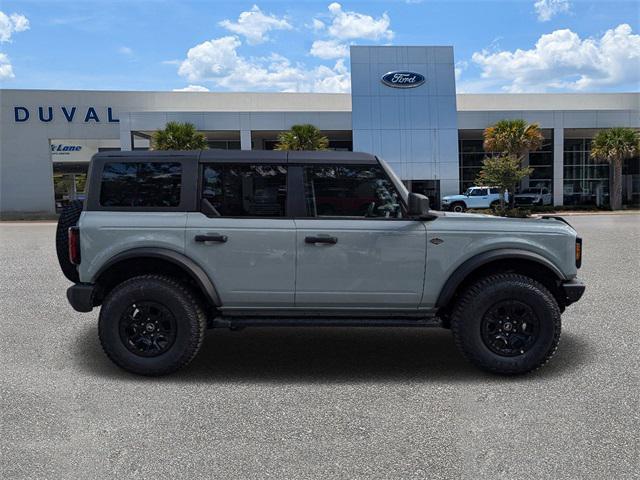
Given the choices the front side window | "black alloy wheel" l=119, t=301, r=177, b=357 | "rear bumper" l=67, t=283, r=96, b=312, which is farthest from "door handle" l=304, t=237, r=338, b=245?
"rear bumper" l=67, t=283, r=96, b=312

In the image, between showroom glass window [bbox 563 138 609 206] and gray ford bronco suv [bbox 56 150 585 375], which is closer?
gray ford bronco suv [bbox 56 150 585 375]

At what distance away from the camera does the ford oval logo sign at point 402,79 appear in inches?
1262

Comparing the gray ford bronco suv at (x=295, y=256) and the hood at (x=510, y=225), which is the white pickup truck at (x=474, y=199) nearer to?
the hood at (x=510, y=225)

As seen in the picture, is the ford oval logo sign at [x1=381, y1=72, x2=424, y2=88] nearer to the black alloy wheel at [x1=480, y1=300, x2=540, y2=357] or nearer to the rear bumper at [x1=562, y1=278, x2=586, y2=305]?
the rear bumper at [x1=562, y1=278, x2=586, y2=305]

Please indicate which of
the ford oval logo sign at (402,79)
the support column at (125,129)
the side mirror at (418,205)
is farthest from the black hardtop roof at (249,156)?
the support column at (125,129)

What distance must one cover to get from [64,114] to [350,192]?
36703 millimetres

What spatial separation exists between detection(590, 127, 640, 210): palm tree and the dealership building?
4.30ft

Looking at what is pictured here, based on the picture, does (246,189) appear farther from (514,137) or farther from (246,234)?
(514,137)

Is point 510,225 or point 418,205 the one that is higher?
point 418,205

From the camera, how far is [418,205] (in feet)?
13.6

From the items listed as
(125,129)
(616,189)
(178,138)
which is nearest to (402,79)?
(178,138)

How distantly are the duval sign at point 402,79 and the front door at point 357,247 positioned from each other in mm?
29596

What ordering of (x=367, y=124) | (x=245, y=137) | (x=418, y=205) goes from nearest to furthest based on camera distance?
(x=418, y=205) → (x=367, y=124) → (x=245, y=137)

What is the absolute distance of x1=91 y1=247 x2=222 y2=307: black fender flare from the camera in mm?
4215
